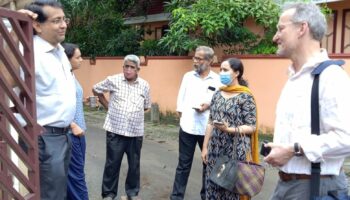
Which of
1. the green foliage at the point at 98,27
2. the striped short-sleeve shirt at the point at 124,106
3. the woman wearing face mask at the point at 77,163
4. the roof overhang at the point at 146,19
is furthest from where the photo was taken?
the roof overhang at the point at 146,19

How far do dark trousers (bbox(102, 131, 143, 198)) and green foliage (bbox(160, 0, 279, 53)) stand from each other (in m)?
4.91

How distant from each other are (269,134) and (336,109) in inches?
273

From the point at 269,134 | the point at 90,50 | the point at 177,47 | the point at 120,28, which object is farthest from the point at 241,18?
the point at 90,50

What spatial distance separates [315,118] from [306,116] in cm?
6

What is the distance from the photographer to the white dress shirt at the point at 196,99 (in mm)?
5293

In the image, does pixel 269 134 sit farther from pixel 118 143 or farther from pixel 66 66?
pixel 66 66

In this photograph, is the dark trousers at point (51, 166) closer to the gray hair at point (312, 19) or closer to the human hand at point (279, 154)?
the human hand at point (279, 154)

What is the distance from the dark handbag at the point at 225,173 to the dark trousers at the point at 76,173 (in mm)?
1324

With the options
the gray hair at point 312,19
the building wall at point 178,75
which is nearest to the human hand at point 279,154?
the gray hair at point 312,19

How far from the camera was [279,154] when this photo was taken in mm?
2445

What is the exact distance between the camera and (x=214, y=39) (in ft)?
34.8

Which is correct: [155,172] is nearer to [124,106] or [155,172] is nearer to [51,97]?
[124,106]

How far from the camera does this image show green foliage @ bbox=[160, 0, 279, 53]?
31.9ft

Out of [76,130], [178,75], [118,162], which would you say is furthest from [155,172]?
[178,75]
